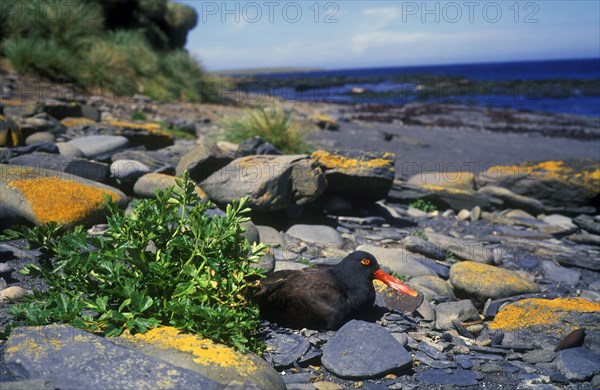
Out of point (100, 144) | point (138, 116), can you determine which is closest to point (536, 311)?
point (100, 144)

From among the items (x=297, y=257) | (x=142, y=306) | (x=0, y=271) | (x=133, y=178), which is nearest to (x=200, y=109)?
(x=133, y=178)

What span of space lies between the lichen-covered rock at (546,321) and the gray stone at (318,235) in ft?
6.31

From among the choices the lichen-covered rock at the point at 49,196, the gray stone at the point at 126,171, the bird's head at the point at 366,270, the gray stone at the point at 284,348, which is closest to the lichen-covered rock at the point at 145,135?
the gray stone at the point at 126,171

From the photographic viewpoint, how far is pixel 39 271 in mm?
3010

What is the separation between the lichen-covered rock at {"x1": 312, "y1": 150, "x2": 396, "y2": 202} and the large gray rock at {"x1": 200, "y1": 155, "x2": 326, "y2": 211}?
1.84 feet

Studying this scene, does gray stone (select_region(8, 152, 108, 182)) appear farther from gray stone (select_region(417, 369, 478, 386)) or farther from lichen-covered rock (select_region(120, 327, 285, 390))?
gray stone (select_region(417, 369, 478, 386))

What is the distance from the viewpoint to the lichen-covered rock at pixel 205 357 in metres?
2.55

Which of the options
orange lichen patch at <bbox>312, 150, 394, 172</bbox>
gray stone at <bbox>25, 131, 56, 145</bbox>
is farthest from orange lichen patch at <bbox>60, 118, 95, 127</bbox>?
orange lichen patch at <bbox>312, 150, 394, 172</bbox>

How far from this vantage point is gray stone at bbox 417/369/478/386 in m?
3.18

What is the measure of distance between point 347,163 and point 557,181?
408 centimetres

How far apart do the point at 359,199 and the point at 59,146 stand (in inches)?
158

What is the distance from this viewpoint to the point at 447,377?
324 centimetres

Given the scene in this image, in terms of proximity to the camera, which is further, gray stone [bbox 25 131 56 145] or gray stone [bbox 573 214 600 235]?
gray stone [bbox 573 214 600 235]

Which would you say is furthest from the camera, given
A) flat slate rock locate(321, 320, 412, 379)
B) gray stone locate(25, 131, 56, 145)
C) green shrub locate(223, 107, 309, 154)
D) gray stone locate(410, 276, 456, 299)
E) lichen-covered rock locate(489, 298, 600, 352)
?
green shrub locate(223, 107, 309, 154)
